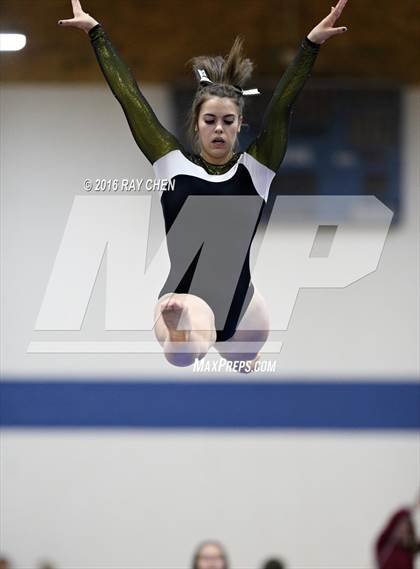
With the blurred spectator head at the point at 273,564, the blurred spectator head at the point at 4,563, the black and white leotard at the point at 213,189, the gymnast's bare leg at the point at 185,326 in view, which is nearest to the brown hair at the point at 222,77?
the black and white leotard at the point at 213,189

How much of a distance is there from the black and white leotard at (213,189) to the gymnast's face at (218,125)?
7 centimetres

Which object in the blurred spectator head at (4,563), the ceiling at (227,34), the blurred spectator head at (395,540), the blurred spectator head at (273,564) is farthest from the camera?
the ceiling at (227,34)

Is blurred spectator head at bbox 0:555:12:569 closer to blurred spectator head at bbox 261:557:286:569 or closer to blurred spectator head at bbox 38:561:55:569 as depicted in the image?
blurred spectator head at bbox 38:561:55:569

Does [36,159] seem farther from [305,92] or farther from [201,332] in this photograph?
[201,332]

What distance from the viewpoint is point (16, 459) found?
6.05 m

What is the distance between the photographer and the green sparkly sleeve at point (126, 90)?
3.17 metres

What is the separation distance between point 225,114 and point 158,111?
2822mm

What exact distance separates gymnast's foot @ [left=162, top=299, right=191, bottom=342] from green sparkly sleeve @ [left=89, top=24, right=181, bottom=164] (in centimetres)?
52

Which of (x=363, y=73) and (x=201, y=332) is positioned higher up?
(x=201, y=332)

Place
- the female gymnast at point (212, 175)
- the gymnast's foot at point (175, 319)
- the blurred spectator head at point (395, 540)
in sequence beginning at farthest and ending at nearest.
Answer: the blurred spectator head at point (395, 540), the female gymnast at point (212, 175), the gymnast's foot at point (175, 319)

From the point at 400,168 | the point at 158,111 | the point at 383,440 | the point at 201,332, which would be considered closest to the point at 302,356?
the point at 383,440

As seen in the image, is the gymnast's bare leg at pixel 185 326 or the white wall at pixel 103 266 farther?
the white wall at pixel 103 266

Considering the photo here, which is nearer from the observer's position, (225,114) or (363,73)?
(225,114)

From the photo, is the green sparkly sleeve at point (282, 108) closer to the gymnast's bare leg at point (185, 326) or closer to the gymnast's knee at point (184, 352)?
the gymnast's bare leg at point (185, 326)
